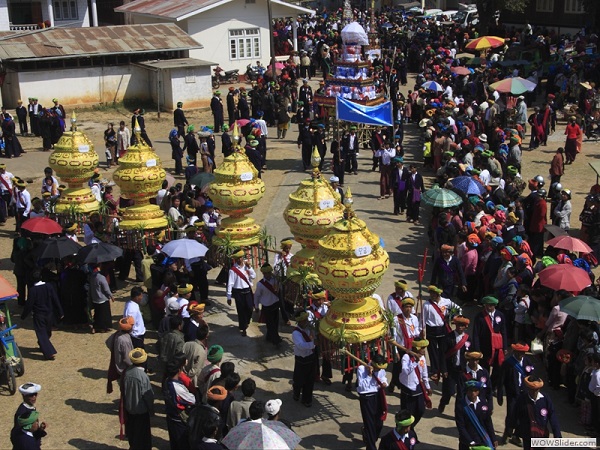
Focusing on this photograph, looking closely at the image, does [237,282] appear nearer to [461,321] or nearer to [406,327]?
[406,327]

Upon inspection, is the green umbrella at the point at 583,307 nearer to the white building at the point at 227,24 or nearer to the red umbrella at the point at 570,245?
the red umbrella at the point at 570,245

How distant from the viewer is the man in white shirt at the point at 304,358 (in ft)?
34.9

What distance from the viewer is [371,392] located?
31.6 ft

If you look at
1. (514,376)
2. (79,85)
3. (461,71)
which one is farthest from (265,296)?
(79,85)

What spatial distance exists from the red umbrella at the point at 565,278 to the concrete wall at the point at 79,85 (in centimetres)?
2272

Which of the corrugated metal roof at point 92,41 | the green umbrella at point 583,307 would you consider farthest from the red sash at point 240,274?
the corrugated metal roof at point 92,41

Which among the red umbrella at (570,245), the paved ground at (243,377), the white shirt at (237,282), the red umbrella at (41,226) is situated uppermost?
the red umbrella at (41,226)

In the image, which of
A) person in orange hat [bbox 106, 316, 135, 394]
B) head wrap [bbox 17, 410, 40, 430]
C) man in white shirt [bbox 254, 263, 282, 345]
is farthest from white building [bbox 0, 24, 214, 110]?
head wrap [bbox 17, 410, 40, 430]

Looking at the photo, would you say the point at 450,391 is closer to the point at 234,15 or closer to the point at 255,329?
the point at 255,329

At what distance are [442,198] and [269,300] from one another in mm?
4874

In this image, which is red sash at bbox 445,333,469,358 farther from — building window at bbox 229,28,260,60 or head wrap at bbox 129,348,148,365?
building window at bbox 229,28,260,60

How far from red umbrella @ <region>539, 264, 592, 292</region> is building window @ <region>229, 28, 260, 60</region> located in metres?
26.9

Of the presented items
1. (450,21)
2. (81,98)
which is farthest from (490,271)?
(450,21)

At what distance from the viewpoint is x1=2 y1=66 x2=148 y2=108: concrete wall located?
97.7ft
